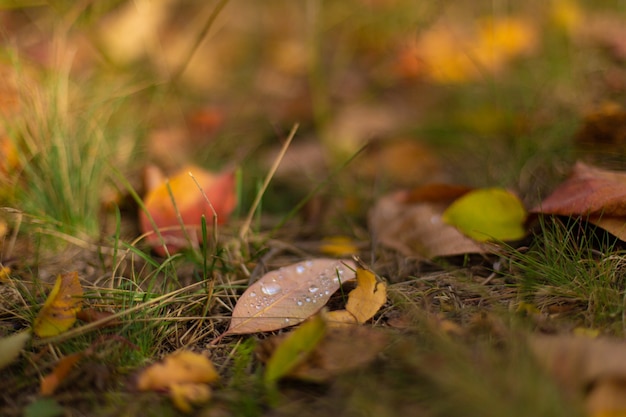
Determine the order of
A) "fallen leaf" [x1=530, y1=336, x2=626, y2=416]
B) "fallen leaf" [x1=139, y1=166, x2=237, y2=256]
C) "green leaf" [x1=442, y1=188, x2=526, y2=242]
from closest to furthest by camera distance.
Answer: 1. "fallen leaf" [x1=530, y1=336, x2=626, y2=416]
2. "green leaf" [x1=442, y1=188, x2=526, y2=242]
3. "fallen leaf" [x1=139, y1=166, x2=237, y2=256]

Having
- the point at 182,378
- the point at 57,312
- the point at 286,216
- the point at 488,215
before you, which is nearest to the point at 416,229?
the point at 488,215

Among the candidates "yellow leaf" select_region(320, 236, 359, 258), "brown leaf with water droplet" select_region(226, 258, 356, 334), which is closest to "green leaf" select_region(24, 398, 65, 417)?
"brown leaf with water droplet" select_region(226, 258, 356, 334)

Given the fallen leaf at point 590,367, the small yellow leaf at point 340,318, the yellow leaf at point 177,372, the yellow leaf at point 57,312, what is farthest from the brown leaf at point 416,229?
the yellow leaf at point 57,312

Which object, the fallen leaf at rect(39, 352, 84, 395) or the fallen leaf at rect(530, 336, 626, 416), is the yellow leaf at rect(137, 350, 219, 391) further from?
the fallen leaf at rect(530, 336, 626, 416)

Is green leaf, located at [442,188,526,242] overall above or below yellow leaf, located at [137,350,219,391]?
above

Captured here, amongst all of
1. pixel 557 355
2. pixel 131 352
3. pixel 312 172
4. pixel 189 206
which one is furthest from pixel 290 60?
pixel 557 355

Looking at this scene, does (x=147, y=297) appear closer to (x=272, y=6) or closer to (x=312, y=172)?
(x=312, y=172)

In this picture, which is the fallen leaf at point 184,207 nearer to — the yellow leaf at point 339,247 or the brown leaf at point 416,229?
the yellow leaf at point 339,247

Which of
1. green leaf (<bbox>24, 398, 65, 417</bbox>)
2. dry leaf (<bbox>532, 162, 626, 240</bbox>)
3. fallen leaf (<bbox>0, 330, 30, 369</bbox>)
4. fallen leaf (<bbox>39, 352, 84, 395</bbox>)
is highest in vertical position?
dry leaf (<bbox>532, 162, 626, 240</bbox>)

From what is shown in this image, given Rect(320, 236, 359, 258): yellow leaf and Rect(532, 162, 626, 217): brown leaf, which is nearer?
Rect(532, 162, 626, 217): brown leaf
